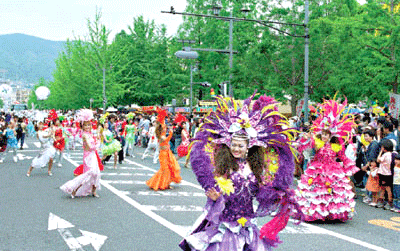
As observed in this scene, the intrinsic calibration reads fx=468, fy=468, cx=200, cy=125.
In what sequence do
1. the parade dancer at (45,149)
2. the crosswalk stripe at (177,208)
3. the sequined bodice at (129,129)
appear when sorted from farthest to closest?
the sequined bodice at (129,129) → the parade dancer at (45,149) → the crosswalk stripe at (177,208)

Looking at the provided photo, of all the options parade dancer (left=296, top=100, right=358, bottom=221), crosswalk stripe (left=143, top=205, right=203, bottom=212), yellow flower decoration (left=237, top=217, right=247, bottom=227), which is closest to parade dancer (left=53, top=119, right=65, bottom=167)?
crosswalk stripe (left=143, top=205, right=203, bottom=212)

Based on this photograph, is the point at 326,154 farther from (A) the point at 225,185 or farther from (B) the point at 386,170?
(A) the point at 225,185

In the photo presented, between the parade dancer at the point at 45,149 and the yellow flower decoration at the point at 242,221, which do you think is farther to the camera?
the parade dancer at the point at 45,149

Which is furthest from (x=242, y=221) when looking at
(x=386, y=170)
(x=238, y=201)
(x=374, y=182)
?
(x=374, y=182)

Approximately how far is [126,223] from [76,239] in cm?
120

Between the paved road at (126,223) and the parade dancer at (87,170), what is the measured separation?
0.88ft

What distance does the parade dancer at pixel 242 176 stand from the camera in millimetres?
4230

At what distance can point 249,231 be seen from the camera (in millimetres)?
4312

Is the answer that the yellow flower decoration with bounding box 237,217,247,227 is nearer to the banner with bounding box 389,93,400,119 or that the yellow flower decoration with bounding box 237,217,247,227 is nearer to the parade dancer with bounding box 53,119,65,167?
the parade dancer with bounding box 53,119,65,167

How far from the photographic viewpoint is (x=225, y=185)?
13.6 feet

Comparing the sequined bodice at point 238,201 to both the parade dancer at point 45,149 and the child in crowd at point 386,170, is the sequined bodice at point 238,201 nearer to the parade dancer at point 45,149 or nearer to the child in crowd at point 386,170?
the child in crowd at point 386,170

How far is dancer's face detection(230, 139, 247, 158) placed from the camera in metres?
4.34

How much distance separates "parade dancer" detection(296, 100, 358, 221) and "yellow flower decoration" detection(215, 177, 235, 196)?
4606 mm

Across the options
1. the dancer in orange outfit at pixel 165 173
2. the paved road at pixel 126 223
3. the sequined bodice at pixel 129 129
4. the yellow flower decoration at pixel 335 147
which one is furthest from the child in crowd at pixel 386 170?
the sequined bodice at pixel 129 129
